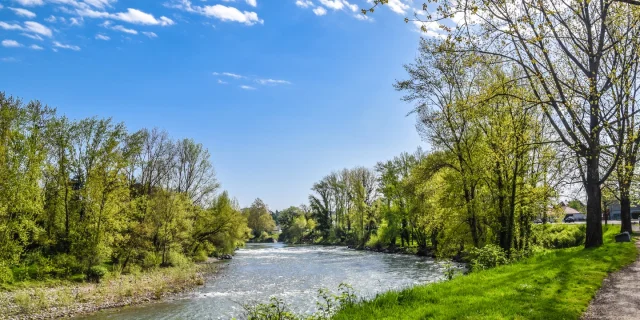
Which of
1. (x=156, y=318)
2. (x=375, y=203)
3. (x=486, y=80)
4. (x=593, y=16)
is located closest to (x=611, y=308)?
(x=593, y=16)

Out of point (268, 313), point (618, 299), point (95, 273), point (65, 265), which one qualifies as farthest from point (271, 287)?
point (618, 299)

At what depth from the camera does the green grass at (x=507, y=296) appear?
290 inches

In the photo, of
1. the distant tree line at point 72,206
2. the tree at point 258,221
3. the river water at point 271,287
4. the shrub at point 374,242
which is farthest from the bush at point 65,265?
the tree at point 258,221

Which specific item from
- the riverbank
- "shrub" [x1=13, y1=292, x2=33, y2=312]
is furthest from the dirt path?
"shrub" [x1=13, y1=292, x2=33, y2=312]

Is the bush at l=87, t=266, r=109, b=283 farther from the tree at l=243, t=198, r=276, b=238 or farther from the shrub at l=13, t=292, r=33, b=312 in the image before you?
the tree at l=243, t=198, r=276, b=238

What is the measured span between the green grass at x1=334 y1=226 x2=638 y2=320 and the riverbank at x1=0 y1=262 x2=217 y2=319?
14.5m

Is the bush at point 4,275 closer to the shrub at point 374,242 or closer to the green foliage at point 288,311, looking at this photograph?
the green foliage at point 288,311

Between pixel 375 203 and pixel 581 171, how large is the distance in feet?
157

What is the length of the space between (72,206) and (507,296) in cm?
2659

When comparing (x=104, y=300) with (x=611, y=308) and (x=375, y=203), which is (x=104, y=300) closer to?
(x=611, y=308)

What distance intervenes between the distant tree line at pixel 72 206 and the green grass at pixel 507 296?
1900 centimetres

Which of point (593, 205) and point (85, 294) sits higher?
point (593, 205)

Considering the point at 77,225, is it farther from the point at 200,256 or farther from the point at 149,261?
the point at 200,256

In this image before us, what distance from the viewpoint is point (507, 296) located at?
847cm
